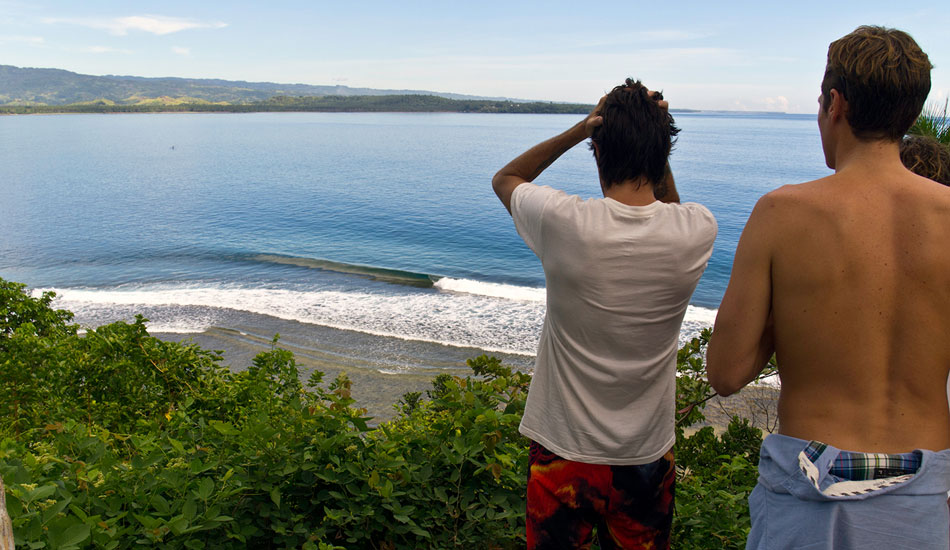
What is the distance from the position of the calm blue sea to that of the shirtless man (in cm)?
1359

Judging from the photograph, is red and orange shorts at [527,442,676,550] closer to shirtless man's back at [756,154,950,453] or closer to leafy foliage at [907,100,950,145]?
shirtless man's back at [756,154,950,453]

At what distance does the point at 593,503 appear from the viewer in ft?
6.91

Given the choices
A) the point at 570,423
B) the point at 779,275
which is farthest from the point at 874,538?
the point at 570,423

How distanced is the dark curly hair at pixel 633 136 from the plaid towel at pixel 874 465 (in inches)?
39.4

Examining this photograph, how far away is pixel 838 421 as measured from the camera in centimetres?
157

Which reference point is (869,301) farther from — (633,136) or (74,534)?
(74,534)

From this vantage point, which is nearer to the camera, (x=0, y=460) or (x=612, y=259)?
(x=612, y=259)

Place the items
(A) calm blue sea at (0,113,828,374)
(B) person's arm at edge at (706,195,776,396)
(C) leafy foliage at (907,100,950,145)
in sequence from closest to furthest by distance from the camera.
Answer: (B) person's arm at edge at (706,195,776,396) → (C) leafy foliage at (907,100,950,145) → (A) calm blue sea at (0,113,828,374)

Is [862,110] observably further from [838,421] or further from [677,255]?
[838,421]

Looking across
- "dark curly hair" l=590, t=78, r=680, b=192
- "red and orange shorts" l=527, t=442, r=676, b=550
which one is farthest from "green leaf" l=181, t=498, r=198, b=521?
"dark curly hair" l=590, t=78, r=680, b=192

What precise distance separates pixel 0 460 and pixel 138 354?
2620mm

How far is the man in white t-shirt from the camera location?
6.52ft

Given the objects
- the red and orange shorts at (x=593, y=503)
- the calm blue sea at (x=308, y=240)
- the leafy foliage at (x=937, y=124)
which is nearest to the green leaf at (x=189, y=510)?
the red and orange shorts at (x=593, y=503)

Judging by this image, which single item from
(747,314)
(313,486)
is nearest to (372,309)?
(313,486)
